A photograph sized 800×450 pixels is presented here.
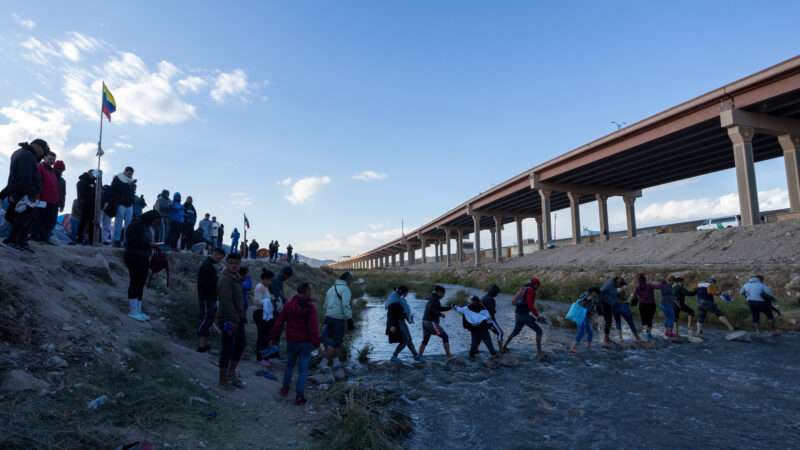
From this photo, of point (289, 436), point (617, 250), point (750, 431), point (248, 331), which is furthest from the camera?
point (617, 250)

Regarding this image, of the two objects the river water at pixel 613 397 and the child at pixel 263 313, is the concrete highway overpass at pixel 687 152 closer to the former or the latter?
the river water at pixel 613 397

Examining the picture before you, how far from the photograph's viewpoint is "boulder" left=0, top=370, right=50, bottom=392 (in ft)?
14.5

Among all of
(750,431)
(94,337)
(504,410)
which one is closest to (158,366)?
(94,337)

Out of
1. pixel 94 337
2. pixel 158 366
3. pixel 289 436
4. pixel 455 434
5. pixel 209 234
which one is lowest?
pixel 455 434

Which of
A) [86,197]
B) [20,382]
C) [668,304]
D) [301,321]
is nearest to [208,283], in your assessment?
[301,321]

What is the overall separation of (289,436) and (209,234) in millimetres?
17932

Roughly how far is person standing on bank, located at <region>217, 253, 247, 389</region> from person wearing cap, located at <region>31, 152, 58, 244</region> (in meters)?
5.00

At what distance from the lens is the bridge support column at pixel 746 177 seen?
27.1 meters

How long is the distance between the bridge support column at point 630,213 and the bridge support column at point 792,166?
21.3m

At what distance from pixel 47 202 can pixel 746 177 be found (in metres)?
34.5

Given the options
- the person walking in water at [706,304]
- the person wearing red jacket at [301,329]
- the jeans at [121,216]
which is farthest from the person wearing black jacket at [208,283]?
the person walking in water at [706,304]

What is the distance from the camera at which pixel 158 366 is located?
626cm

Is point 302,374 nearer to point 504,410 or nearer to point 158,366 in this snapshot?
point 158,366

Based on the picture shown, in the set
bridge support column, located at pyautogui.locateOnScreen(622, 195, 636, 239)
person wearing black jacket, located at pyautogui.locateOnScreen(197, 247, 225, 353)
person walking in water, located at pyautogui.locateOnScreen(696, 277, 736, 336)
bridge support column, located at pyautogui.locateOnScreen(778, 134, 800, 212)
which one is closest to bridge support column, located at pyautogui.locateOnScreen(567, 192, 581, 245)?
bridge support column, located at pyautogui.locateOnScreen(622, 195, 636, 239)
